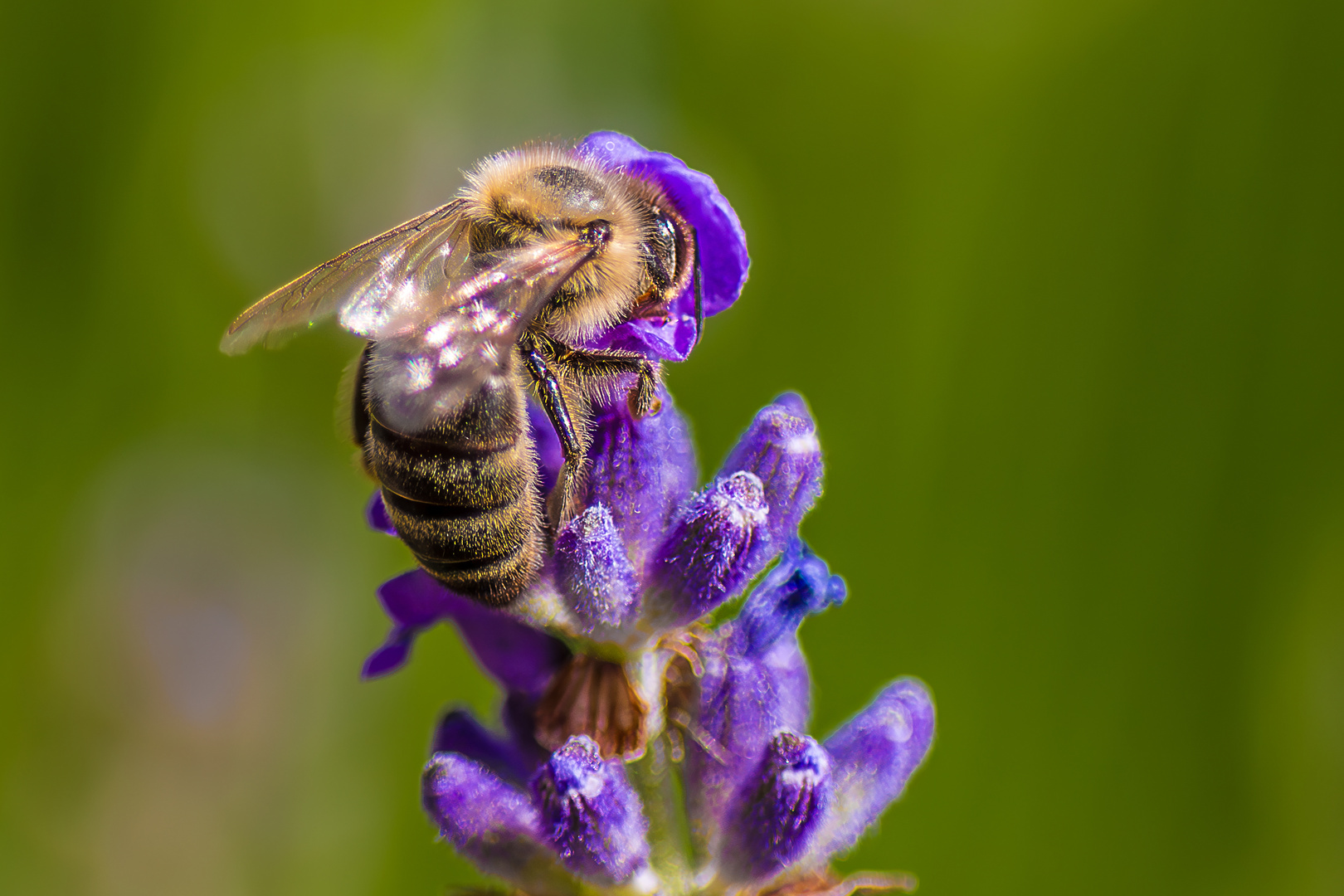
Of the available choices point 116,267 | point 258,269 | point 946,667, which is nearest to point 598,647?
point 946,667

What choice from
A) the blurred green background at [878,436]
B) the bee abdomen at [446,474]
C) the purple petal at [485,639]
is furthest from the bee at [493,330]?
the blurred green background at [878,436]

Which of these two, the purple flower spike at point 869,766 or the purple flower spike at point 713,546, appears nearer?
the purple flower spike at point 713,546

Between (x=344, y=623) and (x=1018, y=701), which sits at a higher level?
(x=1018, y=701)

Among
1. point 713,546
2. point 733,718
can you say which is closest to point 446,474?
point 713,546

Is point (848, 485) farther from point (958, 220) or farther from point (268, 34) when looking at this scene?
point (268, 34)

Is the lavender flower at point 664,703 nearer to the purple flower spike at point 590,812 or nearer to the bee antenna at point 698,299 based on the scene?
the purple flower spike at point 590,812

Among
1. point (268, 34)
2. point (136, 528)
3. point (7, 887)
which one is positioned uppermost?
point (268, 34)
